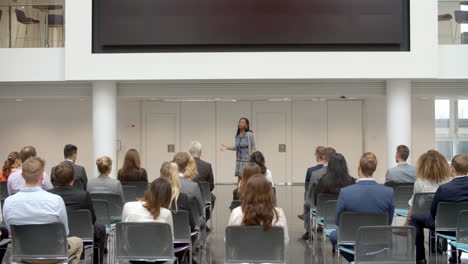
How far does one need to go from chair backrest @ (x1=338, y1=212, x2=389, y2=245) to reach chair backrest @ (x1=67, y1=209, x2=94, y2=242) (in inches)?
98.6

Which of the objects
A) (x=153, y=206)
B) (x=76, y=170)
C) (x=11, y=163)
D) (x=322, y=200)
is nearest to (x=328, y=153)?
(x=322, y=200)

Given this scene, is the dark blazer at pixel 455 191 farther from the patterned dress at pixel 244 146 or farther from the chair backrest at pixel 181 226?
the patterned dress at pixel 244 146

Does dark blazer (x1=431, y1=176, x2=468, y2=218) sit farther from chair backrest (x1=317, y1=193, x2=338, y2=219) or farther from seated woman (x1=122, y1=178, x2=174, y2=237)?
seated woman (x1=122, y1=178, x2=174, y2=237)

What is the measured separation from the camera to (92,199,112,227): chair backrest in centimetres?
652

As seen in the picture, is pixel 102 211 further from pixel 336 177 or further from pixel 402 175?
pixel 402 175

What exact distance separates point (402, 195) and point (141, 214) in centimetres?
409

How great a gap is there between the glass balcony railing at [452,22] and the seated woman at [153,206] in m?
9.47

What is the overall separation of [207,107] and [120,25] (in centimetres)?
530

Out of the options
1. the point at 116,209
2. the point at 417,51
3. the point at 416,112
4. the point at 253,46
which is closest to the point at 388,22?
the point at 417,51

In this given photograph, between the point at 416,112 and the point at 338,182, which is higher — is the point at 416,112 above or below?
above

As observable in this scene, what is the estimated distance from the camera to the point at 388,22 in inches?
494

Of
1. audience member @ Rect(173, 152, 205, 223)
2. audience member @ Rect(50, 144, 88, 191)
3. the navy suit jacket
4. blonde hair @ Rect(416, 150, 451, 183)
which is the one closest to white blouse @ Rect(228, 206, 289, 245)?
the navy suit jacket

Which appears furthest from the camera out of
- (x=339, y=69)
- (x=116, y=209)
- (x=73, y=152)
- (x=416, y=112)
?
(x=416, y=112)

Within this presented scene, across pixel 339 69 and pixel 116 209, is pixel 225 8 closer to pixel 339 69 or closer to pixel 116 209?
pixel 339 69
